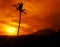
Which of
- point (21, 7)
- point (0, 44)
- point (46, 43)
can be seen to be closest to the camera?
point (21, 7)

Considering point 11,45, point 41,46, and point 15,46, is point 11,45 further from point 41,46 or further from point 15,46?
point 41,46

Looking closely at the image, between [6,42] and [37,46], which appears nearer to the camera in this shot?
[37,46]

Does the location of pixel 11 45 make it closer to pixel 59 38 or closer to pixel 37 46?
pixel 37 46

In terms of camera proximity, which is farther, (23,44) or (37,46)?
(23,44)

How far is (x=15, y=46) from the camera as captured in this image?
3034 inches

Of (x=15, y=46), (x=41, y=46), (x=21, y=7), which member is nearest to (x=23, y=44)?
(x=15, y=46)

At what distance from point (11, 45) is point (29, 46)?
275 inches

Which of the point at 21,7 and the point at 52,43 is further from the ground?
the point at 21,7

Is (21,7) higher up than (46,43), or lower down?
higher up

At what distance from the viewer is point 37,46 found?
7419cm

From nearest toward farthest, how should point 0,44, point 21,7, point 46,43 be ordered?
point 21,7 → point 46,43 → point 0,44

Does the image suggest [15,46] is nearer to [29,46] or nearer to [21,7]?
[29,46]

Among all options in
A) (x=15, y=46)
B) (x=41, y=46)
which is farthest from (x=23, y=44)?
(x=41, y=46)

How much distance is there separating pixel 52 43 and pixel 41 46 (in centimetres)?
377
